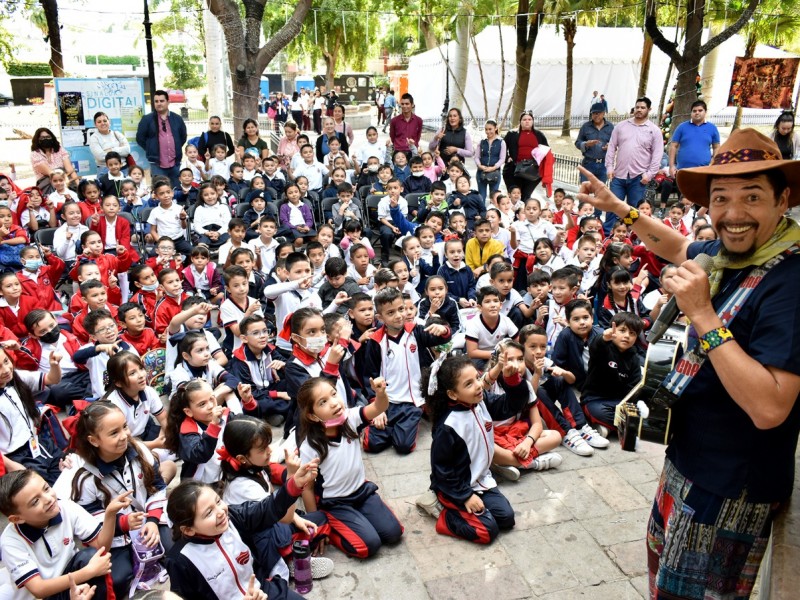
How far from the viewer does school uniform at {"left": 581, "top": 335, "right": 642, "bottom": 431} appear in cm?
448

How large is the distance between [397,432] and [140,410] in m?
1.65

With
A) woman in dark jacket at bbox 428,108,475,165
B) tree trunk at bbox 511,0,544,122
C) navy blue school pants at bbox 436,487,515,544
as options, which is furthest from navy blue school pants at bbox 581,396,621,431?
tree trunk at bbox 511,0,544,122

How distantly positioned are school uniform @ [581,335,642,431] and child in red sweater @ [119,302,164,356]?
3.30m

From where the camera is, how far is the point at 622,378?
14.8 feet

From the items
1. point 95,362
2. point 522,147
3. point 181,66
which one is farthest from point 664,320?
point 181,66

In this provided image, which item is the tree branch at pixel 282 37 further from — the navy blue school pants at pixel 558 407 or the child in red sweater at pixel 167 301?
the navy blue school pants at pixel 558 407

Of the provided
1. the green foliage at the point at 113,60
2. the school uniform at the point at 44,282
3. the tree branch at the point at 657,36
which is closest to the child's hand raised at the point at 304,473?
the school uniform at the point at 44,282

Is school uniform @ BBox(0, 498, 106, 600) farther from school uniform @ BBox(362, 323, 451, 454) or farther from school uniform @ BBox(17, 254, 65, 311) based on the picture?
school uniform @ BBox(17, 254, 65, 311)

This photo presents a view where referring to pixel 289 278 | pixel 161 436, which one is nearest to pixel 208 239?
pixel 289 278

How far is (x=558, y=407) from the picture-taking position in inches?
180

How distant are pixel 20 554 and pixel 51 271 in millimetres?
4187

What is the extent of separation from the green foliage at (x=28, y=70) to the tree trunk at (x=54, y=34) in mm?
24003

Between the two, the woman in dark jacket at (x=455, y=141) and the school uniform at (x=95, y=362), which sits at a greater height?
the woman in dark jacket at (x=455, y=141)

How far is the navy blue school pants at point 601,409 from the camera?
14.6 feet
